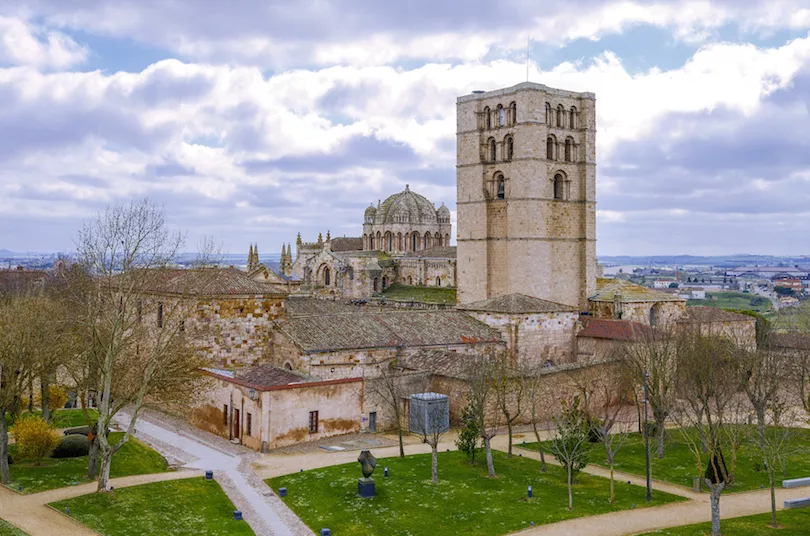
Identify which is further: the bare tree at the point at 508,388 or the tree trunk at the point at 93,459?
the bare tree at the point at 508,388

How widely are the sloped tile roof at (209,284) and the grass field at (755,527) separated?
86.8ft

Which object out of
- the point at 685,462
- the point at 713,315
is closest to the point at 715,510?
the point at 685,462

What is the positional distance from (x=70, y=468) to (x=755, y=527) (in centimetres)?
2545

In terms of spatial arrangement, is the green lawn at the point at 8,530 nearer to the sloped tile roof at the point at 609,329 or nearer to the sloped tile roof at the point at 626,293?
the sloped tile roof at the point at 609,329

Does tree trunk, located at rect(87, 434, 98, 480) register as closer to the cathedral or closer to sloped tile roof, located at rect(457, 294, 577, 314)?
sloped tile roof, located at rect(457, 294, 577, 314)

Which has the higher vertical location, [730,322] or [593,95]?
[593,95]

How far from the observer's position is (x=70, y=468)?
30.8m

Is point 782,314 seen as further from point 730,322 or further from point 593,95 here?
point 593,95

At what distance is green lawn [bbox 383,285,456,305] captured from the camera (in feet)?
231

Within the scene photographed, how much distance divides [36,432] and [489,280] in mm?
36260

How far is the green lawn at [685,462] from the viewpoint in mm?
31784

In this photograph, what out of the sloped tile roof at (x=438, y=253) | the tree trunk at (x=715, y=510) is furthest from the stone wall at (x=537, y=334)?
the sloped tile roof at (x=438, y=253)

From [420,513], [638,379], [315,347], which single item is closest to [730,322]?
[638,379]

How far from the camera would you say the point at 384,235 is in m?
89.1
